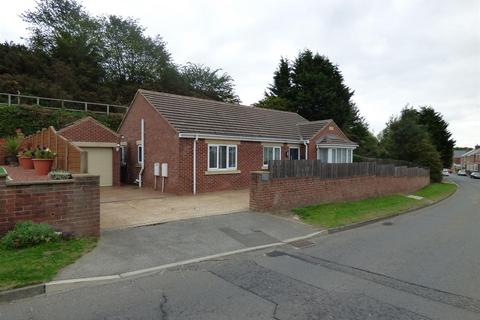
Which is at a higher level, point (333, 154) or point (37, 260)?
point (333, 154)

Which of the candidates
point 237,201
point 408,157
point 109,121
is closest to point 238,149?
point 237,201

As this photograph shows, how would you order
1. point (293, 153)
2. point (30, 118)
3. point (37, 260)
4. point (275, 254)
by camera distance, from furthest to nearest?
point (30, 118) → point (293, 153) → point (275, 254) → point (37, 260)

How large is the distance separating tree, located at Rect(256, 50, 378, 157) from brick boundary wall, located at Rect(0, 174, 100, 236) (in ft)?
108

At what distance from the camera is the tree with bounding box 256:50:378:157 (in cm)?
3944

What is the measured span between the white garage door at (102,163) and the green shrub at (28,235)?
11.8 m

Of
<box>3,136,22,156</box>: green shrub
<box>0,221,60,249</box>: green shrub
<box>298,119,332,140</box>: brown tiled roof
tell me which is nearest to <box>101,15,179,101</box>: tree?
<box>3,136,22,156</box>: green shrub

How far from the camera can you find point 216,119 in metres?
18.3

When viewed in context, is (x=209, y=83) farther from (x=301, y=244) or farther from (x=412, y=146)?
(x=301, y=244)

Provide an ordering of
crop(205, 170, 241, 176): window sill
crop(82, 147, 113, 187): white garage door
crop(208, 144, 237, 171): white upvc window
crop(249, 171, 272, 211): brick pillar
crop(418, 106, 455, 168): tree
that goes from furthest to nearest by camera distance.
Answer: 1. crop(418, 106, 455, 168): tree
2. crop(82, 147, 113, 187): white garage door
3. crop(208, 144, 237, 171): white upvc window
4. crop(205, 170, 241, 176): window sill
5. crop(249, 171, 272, 211): brick pillar

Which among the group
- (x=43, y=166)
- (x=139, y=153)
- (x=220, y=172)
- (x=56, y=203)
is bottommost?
(x=56, y=203)

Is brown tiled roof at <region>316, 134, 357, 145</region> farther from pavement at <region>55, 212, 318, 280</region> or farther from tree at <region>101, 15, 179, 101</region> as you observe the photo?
tree at <region>101, 15, 179, 101</region>

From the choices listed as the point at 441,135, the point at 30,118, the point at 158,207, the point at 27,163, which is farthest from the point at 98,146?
the point at 441,135

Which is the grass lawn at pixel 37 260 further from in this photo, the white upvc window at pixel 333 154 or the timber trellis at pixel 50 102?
the timber trellis at pixel 50 102

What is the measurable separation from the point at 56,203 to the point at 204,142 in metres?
9.08
